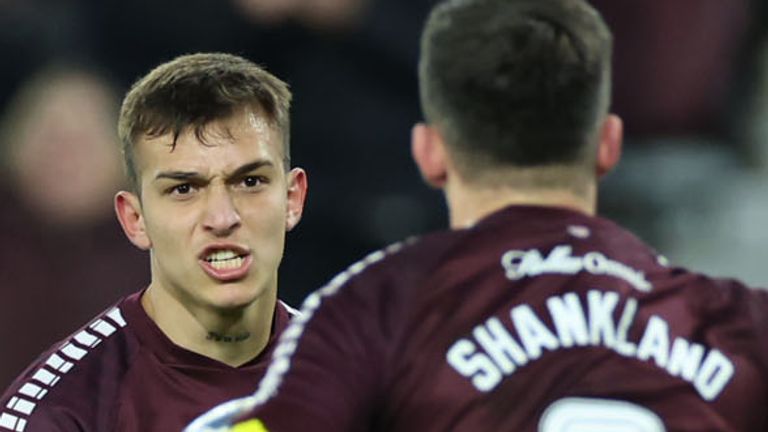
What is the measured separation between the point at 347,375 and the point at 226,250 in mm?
1081

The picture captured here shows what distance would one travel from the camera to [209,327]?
441 cm

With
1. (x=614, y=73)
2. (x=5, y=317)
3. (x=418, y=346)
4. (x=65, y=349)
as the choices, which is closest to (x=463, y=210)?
(x=418, y=346)

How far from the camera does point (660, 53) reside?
8.42m

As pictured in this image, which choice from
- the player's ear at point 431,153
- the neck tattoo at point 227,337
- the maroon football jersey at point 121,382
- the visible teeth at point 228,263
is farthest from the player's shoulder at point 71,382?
the player's ear at point 431,153

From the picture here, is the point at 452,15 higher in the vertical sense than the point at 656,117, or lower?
higher

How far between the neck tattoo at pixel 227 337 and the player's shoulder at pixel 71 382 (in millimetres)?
192

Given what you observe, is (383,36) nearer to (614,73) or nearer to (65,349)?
(614,73)

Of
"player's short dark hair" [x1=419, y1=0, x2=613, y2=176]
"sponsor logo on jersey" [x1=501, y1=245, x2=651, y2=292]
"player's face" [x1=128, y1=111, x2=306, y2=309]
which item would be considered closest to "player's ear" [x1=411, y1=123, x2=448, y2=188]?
"player's short dark hair" [x1=419, y1=0, x2=613, y2=176]

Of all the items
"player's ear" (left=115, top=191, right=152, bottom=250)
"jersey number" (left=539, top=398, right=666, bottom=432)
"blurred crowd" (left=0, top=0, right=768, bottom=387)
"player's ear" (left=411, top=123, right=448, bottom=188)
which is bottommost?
"blurred crowd" (left=0, top=0, right=768, bottom=387)

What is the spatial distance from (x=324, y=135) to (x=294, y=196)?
9.77 ft

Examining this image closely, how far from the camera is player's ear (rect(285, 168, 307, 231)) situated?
450 cm

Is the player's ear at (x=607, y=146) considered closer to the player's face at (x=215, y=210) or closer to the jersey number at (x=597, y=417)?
the jersey number at (x=597, y=417)

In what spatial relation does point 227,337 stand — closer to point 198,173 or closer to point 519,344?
point 198,173

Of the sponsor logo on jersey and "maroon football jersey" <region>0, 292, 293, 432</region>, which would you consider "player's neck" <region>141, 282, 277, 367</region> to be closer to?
"maroon football jersey" <region>0, 292, 293, 432</region>
